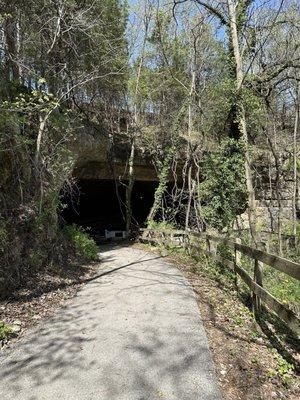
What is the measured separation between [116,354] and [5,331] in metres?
1.72

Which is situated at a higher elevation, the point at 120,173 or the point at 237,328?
the point at 120,173

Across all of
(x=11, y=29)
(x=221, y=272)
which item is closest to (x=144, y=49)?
(x=11, y=29)

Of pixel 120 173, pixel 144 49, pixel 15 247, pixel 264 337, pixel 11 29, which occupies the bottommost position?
pixel 264 337

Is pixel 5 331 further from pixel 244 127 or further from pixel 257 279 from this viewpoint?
pixel 244 127

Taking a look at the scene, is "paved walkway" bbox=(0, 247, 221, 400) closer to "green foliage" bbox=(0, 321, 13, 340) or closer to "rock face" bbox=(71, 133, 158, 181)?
"green foliage" bbox=(0, 321, 13, 340)

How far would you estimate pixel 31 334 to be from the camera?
215 inches

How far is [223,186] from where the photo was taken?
16672 millimetres

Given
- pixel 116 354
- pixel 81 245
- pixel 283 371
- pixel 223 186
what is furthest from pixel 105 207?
pixel 283 371

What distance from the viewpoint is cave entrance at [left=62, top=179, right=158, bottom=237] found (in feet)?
82.6

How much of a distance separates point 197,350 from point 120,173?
53.8 feet

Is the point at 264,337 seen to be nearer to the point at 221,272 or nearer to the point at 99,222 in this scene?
the point at 221,272

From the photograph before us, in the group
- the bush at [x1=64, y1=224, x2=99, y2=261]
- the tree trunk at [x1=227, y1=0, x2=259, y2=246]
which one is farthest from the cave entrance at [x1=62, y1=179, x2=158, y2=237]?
the tree trunk at [x1=227, y1=0, x2=259, y2=246]

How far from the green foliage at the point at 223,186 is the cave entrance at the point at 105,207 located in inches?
307

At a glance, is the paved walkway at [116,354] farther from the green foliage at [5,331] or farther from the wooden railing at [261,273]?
the wooden railing at [261,273]
